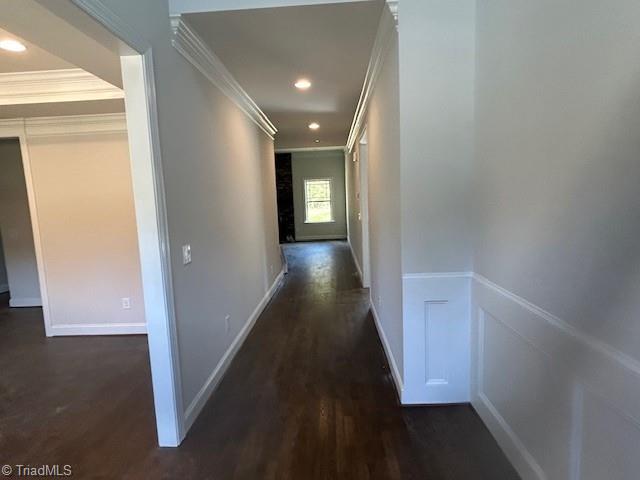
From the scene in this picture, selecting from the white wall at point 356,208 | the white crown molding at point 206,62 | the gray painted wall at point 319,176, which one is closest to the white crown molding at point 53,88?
the white crown molding at point 206,62

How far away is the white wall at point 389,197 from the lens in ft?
7.23

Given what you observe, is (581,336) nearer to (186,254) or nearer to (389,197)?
(389,197)

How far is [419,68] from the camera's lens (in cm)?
198

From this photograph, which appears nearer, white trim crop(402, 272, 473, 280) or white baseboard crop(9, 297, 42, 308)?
white trim crop(402, 272, 473, 280)

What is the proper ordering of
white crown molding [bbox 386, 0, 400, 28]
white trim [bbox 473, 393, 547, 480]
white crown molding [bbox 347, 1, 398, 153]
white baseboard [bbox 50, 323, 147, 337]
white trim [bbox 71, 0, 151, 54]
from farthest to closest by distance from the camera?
white baseboard [bbox 50, 323, 147, 337] → white crown molding [bbox 347, 1, 398, 153] → white crown molding [bbox 386, 0, 400, 28] → white trim [bbox 473, 393, 547, 480] → white trim [bbox 71, 0, 151, 54]

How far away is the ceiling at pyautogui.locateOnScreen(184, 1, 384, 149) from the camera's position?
6.91 feet

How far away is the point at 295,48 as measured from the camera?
259 cm

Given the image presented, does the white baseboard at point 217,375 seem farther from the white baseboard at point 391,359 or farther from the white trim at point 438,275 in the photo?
the white trim at point 438,275

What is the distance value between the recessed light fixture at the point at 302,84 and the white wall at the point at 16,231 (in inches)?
168

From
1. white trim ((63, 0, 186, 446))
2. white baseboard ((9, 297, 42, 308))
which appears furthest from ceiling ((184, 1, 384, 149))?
white baseboard ((9, 297, 42, 308))

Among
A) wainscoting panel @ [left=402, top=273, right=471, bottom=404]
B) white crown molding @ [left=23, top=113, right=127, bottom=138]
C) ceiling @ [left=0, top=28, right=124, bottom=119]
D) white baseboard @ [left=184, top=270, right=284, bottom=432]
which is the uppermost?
ceiling @ [left=0, top=28, right=124, bottom=119]

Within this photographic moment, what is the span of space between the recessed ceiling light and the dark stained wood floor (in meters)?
2.44

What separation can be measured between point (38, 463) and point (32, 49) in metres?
2.59

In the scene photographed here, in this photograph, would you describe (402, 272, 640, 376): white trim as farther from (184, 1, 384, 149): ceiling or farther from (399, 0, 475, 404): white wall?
(184, 1, 384, 149): ceiling
